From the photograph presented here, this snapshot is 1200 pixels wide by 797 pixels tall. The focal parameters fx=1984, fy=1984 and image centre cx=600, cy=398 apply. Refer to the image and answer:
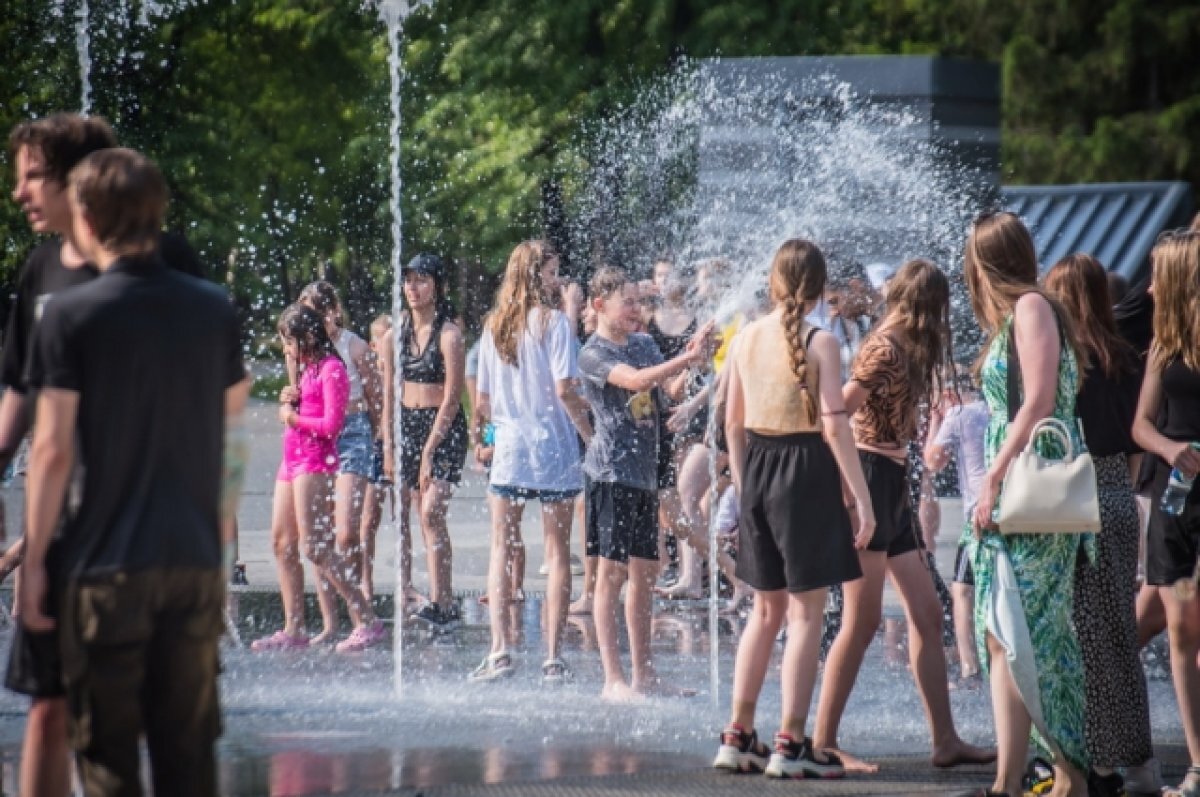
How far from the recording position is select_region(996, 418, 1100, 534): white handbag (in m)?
5.69

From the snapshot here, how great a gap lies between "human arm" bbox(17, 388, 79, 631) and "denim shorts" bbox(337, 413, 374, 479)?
5477mm

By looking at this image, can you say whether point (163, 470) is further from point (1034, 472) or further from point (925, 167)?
point (925, 167)

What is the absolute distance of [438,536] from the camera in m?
10.0

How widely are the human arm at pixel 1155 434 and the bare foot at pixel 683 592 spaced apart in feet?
17.8

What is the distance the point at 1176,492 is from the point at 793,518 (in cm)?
120

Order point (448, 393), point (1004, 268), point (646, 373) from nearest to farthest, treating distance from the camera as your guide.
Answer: point (1004, 268)
point (646, 373)
point (448, 393)

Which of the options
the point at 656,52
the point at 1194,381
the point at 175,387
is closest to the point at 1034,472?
the point at 1194,381

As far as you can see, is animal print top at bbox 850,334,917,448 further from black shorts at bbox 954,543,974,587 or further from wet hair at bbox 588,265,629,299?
wet hair at bbox 588,265,629,299

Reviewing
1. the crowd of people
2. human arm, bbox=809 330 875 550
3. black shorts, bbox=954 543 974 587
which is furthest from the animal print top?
black shorts, bbox=954 543 974 587

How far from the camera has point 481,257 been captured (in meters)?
27.5

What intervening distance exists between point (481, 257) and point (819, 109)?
602 inches

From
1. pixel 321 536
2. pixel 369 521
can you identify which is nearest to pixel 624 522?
pixel 321 536

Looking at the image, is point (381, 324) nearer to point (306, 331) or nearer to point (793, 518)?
point (306, 331)

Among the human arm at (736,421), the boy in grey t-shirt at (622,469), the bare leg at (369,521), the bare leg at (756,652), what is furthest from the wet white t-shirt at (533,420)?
the bare leg at (756,652)
